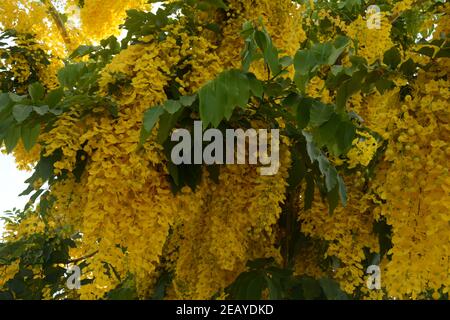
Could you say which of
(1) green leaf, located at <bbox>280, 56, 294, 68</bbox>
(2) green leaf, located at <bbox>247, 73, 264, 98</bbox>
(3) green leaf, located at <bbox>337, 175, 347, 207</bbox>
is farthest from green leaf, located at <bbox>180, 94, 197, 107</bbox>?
(3) green leaf, located at <bbox>337, 175, 347, 207</bbox>

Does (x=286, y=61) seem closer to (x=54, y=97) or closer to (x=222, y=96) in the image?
(x=222, y=96)

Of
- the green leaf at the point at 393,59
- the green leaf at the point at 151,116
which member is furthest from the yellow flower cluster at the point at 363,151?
the green leaf at the point at 151,116

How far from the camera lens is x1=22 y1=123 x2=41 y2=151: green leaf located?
2125 millimetres

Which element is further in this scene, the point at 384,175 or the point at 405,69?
the point at 384,175

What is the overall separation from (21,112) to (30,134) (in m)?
0.12

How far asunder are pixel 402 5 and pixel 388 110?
76 cm

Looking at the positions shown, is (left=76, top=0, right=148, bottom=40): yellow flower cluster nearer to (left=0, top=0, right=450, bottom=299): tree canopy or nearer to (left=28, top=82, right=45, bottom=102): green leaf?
(left=0, top=0, right=450, bottom=299): tree canopy

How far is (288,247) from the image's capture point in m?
2.80

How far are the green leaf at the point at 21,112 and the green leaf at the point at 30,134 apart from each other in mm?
89

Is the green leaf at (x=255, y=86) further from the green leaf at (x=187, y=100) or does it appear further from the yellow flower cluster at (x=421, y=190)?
→ the yellow flower cluster at (x=421, y=190)

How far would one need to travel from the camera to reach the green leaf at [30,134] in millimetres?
2125

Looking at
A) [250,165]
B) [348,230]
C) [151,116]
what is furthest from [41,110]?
[348,230]
